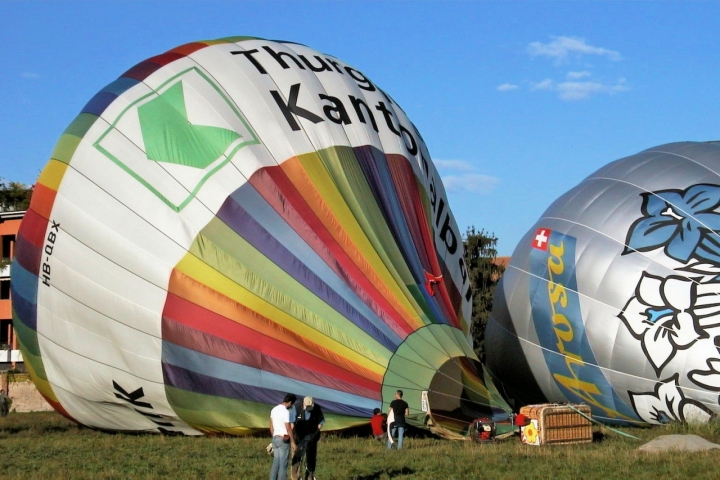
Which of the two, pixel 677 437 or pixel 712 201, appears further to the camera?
pixel 712 201

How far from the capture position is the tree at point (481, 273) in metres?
37.7

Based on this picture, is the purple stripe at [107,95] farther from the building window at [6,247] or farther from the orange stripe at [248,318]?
the building window at [6,247]

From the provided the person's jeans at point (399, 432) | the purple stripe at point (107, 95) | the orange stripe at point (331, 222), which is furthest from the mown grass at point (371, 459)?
the purple stripe at point (107, 95)

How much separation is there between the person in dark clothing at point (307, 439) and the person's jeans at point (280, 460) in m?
0.41

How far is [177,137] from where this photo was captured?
555 inches

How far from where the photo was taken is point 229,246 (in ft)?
44.5

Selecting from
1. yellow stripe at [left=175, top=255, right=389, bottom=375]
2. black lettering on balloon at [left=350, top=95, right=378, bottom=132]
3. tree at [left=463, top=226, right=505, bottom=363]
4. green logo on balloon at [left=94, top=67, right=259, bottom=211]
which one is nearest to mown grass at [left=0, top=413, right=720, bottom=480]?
yellow stripe at [left=175, top=255, right=389, bottom=375]

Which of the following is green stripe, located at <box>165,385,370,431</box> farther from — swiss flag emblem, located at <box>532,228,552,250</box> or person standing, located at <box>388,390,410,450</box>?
swiss flag emblem, located at <box>532,228,552,250</box>

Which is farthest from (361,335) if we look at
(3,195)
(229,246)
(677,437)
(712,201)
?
(3,195)

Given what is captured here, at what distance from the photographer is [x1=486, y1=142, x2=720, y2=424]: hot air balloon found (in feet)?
47.1

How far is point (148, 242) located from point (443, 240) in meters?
4.79

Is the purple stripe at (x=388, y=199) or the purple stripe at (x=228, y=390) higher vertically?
the purple stripe at (x=388, y=199)

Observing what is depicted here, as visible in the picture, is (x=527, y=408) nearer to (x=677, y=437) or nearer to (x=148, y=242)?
(x=677, y=437)

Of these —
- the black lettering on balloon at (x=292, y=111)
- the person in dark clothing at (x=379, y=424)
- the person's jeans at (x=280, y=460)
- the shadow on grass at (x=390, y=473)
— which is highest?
the black lettering on balloon at (x=292, y=111)
